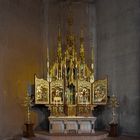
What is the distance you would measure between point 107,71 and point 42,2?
13.4 ft

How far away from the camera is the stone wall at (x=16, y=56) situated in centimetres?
1281

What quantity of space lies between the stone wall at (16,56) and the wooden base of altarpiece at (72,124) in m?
1.23

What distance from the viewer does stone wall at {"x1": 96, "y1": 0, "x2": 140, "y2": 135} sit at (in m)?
13.5

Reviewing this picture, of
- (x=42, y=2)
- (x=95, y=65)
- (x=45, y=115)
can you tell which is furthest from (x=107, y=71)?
(x=42, y=2)

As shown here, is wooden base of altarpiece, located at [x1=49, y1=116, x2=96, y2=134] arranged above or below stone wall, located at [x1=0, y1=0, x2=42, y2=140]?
below

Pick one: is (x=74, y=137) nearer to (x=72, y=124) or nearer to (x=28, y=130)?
(x=72, y=124)

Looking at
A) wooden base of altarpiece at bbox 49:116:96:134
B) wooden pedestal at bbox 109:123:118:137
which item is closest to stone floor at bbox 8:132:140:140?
wooden pedestal at bbox 109:123:118:137

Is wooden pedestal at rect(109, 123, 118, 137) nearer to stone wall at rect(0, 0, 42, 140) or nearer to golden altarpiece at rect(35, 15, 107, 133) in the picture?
golden altarpiece at rect(35, 15, 107, 133)

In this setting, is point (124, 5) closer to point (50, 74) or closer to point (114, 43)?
point (114, 43)

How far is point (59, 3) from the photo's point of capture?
1594 cm

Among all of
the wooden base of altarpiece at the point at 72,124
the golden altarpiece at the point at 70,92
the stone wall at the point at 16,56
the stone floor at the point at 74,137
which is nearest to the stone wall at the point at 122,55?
the golden altarpiece at the point at 70,92

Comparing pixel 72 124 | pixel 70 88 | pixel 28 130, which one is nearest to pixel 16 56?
pixel 70 88

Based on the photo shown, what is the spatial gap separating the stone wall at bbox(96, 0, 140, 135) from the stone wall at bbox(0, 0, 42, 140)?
2689 millimetres

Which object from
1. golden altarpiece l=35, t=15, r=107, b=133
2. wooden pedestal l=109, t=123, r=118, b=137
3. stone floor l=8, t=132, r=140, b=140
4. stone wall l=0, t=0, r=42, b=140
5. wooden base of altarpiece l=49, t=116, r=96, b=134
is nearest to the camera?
stone floor l=8, t=132, r=140, b=140
